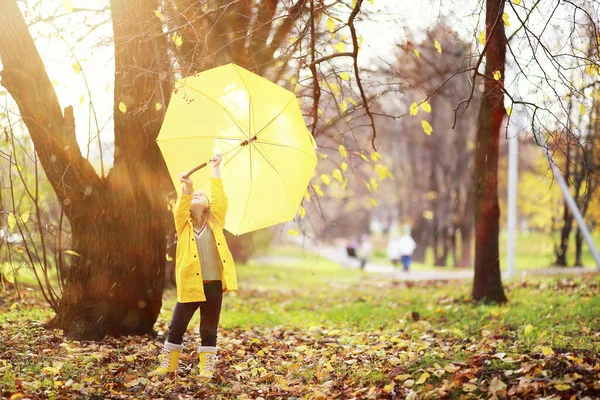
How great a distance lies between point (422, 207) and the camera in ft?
96.2

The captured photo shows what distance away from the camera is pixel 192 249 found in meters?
5.08

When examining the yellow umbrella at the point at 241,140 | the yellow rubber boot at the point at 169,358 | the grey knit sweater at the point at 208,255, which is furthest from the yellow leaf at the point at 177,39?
the yellow rubber boot at the point at 169,358

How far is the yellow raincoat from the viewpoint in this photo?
16.5 ft

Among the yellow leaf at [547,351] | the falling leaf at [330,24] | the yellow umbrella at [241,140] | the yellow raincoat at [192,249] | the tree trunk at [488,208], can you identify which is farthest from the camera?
the tree trunk at [488,208]

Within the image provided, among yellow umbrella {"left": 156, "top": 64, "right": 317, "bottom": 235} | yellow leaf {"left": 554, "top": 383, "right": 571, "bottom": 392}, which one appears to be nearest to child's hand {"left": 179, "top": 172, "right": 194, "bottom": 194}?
yellow umbrella {"left": 156, "top": 64, "right": 317, "bottom": 235}

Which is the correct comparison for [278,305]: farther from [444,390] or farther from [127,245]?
[444,390]

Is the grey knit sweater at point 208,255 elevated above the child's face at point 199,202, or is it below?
below

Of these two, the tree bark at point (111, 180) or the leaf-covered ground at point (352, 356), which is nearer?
the leaf-covered ground at point (352, 356)

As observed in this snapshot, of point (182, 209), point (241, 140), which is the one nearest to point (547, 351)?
point (241, 140)

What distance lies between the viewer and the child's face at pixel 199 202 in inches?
206

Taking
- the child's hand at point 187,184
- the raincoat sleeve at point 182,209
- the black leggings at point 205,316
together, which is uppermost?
the child's hand at point 187,184

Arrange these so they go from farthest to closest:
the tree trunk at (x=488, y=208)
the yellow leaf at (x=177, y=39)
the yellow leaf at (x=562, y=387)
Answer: the tree trunk at (x=488, y=208) → the yellow leaf at (x=177, y=39) → the yellow leaf at (x=562, y=387)

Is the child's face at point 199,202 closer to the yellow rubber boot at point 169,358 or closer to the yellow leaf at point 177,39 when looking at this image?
the yellow rubber boot at point 169,358

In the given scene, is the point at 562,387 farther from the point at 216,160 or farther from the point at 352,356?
the point at 216,160
